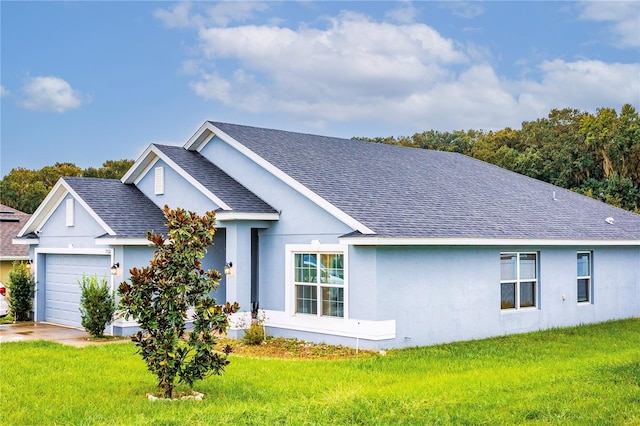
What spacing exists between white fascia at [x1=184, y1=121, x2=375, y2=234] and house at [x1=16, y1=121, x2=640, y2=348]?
0.13ft

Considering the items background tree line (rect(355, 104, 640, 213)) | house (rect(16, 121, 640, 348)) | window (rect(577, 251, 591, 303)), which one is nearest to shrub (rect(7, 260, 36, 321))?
house (rect(16, 121, 640, 348))

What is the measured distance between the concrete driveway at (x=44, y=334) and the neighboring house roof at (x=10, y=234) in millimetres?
5421

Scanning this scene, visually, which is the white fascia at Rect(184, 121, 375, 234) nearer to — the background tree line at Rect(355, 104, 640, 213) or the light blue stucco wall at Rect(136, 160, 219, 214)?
the light blue stucco wall at Rect(136, 160, 219, 214)

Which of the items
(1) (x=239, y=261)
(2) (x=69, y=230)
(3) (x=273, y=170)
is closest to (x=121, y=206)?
(2) (x=69, y=230)

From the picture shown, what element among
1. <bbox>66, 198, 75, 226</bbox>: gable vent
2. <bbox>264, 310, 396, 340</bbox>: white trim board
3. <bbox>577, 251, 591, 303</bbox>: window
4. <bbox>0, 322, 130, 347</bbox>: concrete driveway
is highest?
<bbox>66, 198, 75, 226</bbox>: gable vent

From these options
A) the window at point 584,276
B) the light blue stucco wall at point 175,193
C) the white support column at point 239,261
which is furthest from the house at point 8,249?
the window at point 584,276

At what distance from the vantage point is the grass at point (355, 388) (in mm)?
8359

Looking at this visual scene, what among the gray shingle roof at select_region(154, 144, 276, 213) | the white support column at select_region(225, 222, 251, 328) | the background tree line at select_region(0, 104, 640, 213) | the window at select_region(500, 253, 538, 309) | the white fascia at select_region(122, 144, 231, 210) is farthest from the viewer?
the background tree line at select_region(0, 104, 640, 213)

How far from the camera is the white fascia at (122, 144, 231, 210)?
16094 mm

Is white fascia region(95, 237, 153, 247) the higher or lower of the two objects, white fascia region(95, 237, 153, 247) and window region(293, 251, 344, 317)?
the higher

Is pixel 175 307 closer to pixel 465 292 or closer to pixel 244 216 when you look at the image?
pixel 244 216

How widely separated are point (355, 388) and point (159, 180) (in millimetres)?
10594

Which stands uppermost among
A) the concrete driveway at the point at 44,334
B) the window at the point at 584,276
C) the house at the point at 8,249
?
the house at the point at 8,249

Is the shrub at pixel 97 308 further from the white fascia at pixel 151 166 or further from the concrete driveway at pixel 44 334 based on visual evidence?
the white fascia at pixel 151 166
